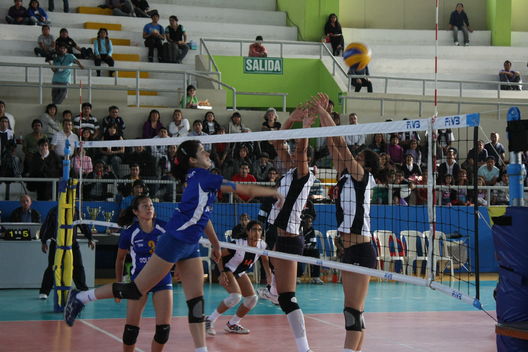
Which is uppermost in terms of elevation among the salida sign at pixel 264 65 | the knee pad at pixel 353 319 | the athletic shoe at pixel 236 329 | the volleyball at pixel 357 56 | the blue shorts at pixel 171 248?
the salida sign at pixel 264 65

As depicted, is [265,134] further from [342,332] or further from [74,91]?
[74,91]

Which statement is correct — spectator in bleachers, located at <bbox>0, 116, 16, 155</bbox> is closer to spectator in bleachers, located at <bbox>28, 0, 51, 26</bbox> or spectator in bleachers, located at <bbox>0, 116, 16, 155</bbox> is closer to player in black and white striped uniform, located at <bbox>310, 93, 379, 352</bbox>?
spectator in bleachers, located at <bbox>28, 0, 51, 26</bbox>

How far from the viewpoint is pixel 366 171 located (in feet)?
26.3

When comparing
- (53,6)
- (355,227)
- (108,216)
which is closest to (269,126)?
(108,216)

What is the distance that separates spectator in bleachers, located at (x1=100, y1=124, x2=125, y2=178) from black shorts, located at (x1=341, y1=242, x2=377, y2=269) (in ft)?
35.2

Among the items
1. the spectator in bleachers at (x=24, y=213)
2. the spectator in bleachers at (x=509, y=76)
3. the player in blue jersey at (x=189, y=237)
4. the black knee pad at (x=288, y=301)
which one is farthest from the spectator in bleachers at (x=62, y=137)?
the spectator in bleachers at (x=509, y=76)

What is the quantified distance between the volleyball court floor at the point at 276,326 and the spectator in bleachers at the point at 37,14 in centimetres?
1155

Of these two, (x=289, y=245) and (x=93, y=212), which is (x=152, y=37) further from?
(x=289, y=245)

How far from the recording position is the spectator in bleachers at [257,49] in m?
24.4

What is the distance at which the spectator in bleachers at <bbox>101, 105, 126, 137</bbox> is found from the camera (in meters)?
19.1

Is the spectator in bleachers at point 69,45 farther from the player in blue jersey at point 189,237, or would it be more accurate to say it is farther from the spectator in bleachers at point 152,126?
the player in blue jersey at point 189,237

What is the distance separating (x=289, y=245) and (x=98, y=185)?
9.56m

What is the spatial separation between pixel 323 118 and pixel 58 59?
14035 mm

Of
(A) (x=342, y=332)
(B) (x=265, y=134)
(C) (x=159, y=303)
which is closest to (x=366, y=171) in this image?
(B) (x=265, y=134)
